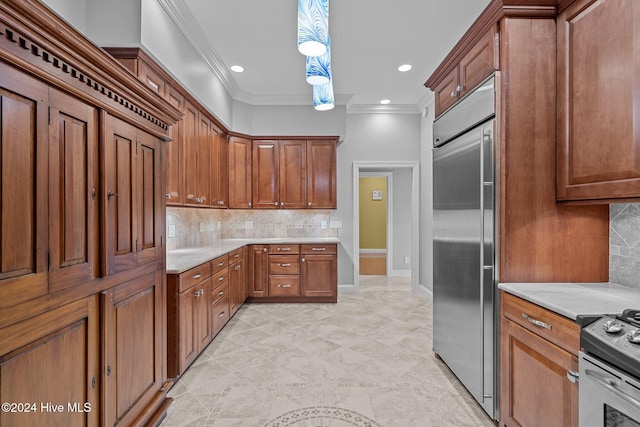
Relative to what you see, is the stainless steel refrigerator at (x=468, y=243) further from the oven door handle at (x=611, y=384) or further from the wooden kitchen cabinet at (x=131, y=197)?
the wooden kitchen cabinet at (x=131, y=197)

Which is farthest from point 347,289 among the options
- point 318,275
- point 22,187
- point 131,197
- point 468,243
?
point 22,187

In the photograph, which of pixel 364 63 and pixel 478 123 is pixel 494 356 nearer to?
pixel 478 123

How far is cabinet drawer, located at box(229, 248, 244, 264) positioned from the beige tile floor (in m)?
0.74

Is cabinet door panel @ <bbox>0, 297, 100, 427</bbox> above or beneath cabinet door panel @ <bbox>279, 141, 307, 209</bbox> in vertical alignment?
beneath

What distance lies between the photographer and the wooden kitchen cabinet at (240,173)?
4852 millimetres

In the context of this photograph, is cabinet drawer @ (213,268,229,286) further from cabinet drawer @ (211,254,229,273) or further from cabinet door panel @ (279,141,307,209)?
cabinet door panel @ (279,141,307,209)

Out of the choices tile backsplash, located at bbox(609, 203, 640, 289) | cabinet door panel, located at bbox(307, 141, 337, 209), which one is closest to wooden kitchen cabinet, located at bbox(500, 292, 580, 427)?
tile backsplash, located at bbox(609, 203, 640, 289)

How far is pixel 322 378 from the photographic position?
2.60 metres

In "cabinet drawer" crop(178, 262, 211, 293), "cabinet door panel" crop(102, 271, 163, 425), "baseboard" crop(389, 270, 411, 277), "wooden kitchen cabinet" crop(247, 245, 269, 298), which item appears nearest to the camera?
"cabinet door panel" crop(102, 271, 163, 425)

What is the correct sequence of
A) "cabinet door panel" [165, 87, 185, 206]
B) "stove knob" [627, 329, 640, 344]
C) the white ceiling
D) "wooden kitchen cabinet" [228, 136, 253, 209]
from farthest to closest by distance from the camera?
"wooden kitchen cabinet" [228, 136, 253, 209] < "cabinet door panel" [165, 87, 185, 206] < the white ceiling < "stove knob" [627, 329, 640, 344]

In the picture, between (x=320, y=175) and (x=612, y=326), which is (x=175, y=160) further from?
(x=612, y=326)

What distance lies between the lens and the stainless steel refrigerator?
199 cm

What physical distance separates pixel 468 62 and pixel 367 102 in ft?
10.1

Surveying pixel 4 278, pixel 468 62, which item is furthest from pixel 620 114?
pixel 4 278
